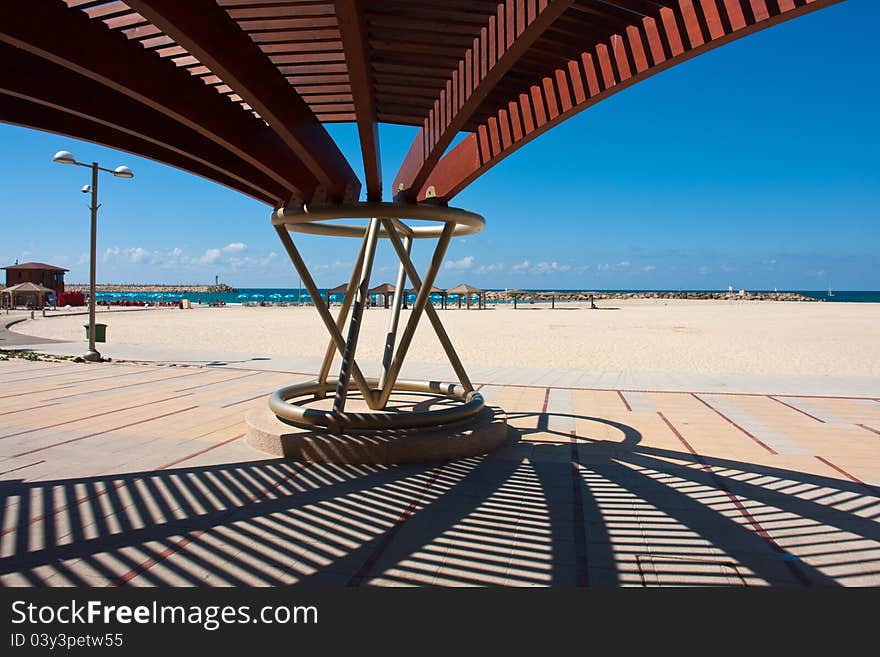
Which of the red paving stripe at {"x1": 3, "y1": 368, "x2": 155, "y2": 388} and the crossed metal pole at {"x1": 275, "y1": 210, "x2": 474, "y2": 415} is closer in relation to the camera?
the crossed metal pole at {"x1": 275, "y1": 210, "x2": 474, "y2": 415}

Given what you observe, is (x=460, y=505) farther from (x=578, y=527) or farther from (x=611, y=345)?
(x=611, y=345)

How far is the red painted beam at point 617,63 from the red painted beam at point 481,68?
52cm

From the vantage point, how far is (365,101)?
4184 mm

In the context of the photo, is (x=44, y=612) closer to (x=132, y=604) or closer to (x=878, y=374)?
(x=132, y=604)

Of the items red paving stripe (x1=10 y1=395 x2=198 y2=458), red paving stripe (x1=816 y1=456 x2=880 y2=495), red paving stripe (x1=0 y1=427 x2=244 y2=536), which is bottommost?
red paving stripe (x1=10 y1=395 x2=198 y2=458)

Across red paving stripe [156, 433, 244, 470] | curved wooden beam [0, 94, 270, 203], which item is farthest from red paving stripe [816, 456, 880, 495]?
curved wooden beam [0, 94, 270, 203]

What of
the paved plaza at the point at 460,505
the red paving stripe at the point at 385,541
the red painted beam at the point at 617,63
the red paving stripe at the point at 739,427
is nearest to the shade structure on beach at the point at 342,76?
the red painted beam at the point at 617,63

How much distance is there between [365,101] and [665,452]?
16.2 feet

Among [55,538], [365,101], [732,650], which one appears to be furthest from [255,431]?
[732,650]

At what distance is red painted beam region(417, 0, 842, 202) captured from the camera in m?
3.00

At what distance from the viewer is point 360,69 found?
12.0ft

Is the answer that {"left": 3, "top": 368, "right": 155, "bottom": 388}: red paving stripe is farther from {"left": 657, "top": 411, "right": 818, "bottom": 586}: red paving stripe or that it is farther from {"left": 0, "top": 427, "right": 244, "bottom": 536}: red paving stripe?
{"left": 657, "top": 411, "right": 818, "bottom": 586}: red paving stripe

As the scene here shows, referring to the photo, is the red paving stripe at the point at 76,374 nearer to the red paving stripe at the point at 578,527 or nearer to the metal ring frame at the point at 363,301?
the metal ring frame at the point at 363,301

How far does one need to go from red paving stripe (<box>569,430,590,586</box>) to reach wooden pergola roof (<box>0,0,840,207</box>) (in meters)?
3.06
